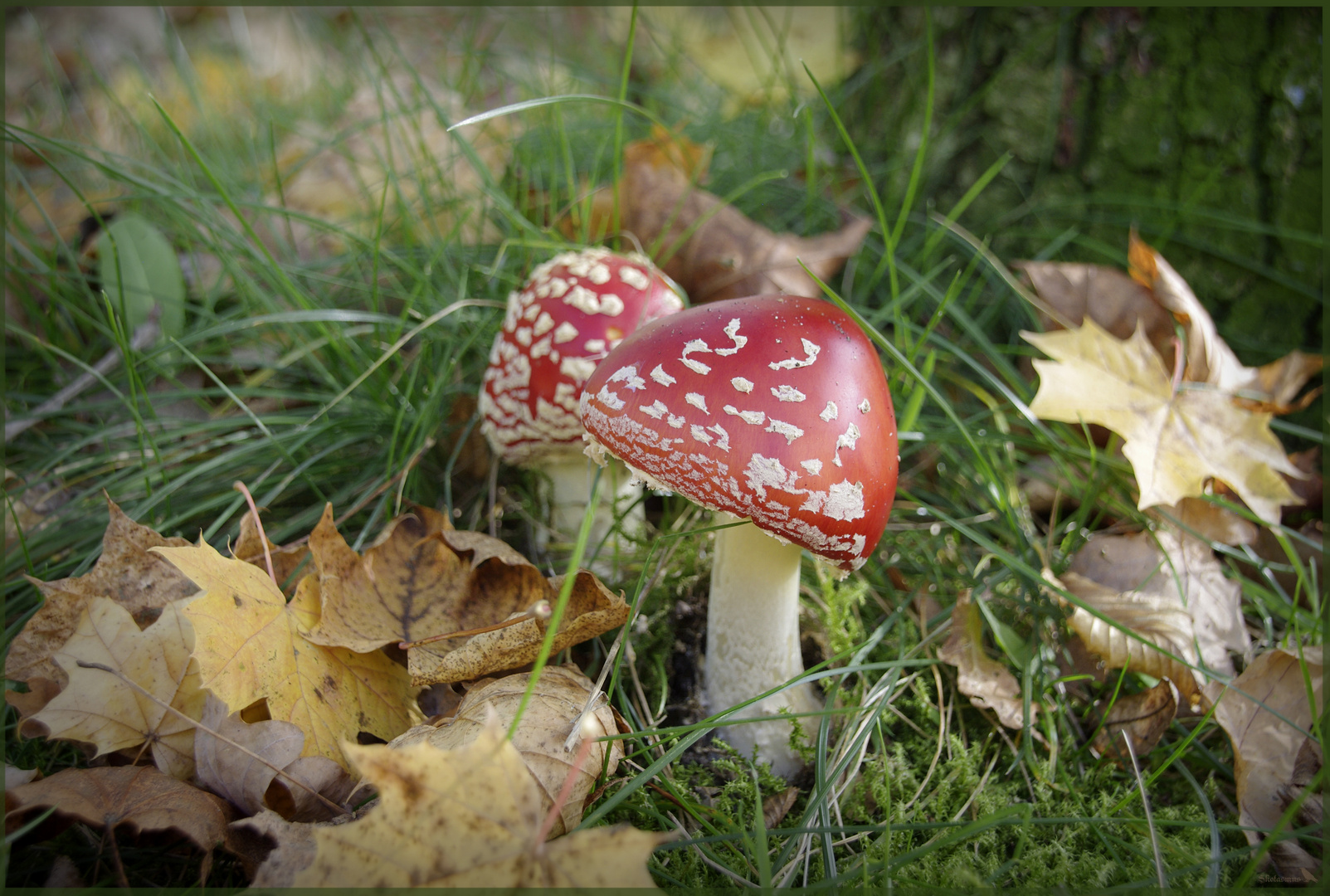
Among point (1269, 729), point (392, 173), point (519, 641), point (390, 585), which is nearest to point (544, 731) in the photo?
point (519, 641)

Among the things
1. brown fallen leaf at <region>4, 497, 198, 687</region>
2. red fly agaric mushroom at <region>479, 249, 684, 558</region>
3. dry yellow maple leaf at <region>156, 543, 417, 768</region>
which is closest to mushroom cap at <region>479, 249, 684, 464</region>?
red fly agaric mushroom at <region>479, 249, 684, 558</region>

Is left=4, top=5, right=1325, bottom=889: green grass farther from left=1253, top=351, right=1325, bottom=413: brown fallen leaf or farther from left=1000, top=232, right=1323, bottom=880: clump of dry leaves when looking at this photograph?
left=1253, top=351, right=1325, bottom=413: brown fallen leaf

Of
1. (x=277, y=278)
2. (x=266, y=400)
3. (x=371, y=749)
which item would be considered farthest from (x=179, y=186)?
(x=371, y=749)

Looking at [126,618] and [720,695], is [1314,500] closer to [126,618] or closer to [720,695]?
[720,695]

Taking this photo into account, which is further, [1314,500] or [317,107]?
[317,107]

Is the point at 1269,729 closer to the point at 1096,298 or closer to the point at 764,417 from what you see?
the point at 764,417

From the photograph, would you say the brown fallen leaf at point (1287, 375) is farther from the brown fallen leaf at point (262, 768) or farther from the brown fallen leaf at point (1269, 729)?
the brown fallen leaf at point (262, 768)
